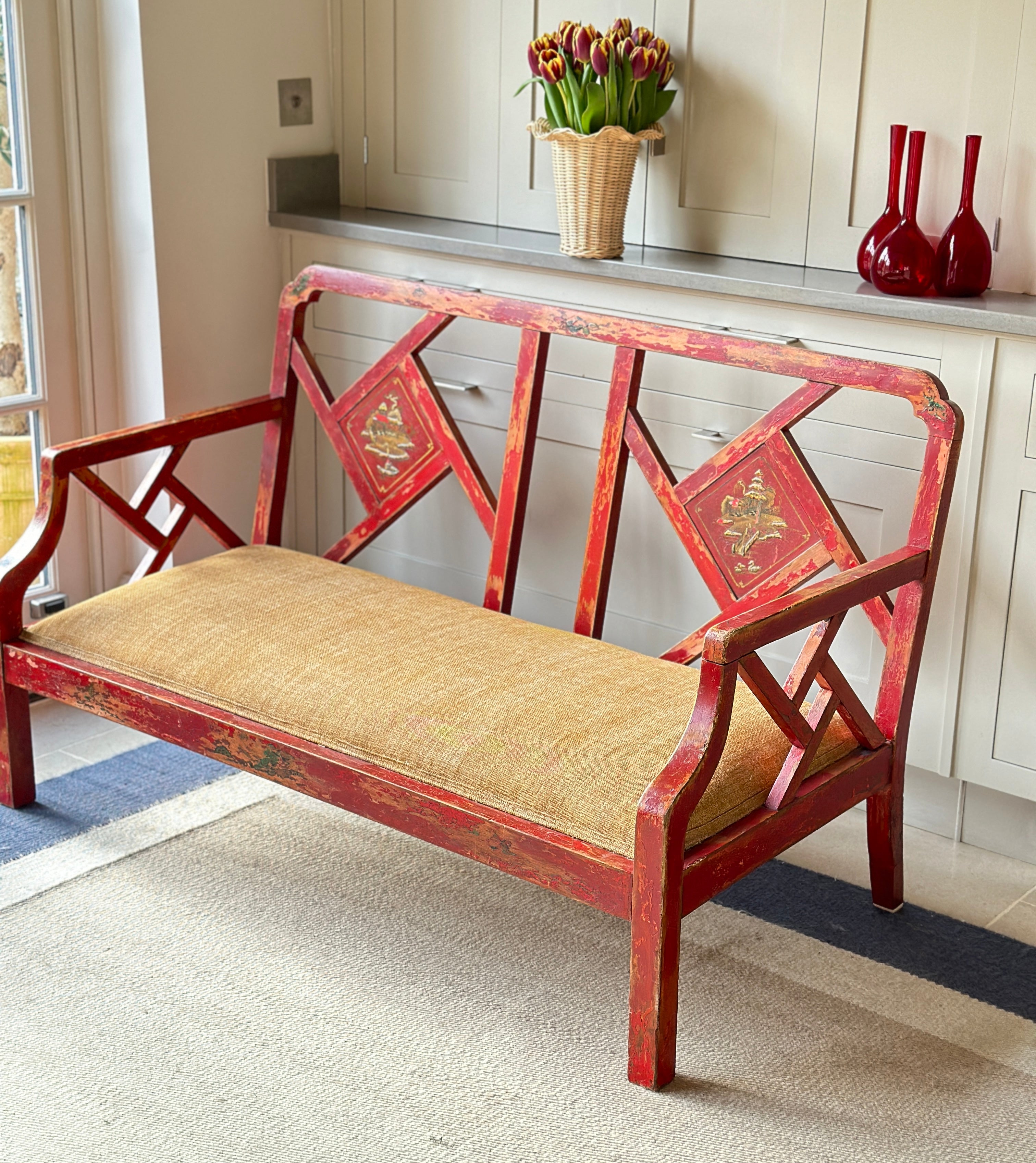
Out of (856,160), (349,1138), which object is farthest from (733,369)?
(349,1138)

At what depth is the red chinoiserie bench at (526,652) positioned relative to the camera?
1.92 metres

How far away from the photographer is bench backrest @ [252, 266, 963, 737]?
2.19 meters

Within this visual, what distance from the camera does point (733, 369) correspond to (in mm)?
2586

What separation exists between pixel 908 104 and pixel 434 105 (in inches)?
42.2

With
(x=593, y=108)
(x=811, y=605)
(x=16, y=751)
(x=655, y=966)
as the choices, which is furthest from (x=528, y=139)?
(x=655, y=966)

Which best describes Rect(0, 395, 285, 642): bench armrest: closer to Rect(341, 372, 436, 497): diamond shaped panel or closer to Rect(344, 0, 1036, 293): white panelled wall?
Rect(341, 372, 436, 497): diamond shaped panel

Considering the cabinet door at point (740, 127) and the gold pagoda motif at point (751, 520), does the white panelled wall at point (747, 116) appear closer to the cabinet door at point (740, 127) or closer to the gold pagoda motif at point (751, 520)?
the cabinet door at point (740, 127)

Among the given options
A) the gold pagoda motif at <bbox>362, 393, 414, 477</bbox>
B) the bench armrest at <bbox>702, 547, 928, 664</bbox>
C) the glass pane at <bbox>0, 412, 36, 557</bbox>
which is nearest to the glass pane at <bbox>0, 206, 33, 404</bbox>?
the glass pane at <bbox>0, 412, 36, 557</bbox>

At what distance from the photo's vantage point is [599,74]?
256cm

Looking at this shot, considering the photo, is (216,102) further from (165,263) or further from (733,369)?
(733,369)

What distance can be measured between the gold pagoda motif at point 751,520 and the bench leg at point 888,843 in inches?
16.1

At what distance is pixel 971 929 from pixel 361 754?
104cm

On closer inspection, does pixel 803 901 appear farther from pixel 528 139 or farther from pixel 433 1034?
pixel 528 139

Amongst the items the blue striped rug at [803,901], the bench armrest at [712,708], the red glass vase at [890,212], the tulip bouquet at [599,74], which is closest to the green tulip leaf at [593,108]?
the tulip bouquet at [599,74]
